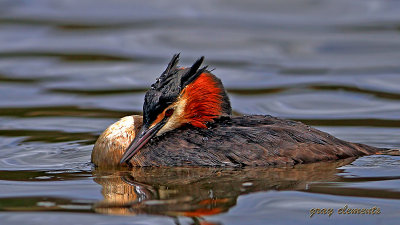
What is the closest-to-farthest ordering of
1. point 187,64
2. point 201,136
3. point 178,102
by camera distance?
1. point 201,136
2. point 178,102
3. point 187,64

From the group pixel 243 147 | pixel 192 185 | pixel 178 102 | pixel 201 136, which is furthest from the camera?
pixel 178 102

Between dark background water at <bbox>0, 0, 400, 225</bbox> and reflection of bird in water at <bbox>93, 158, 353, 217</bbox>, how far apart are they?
2 cm

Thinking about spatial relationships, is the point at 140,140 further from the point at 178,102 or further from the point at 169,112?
the point at 178,102

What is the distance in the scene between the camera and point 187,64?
14.7 m

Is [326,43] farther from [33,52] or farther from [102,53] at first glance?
[33,52]

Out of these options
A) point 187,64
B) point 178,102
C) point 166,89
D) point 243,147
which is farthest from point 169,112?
point 187,64

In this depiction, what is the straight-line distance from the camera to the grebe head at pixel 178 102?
28.0 ft

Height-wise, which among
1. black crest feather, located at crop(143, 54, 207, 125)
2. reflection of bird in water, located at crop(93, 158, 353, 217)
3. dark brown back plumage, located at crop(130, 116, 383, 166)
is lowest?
reflection of bird in water, located at crop(93, 158, 353, 217)

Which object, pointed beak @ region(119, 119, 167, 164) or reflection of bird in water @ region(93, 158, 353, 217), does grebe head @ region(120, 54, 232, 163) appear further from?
reflection of bird in water @ region(93, 158, 353, 217)

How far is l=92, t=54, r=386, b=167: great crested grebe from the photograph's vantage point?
27.3ft

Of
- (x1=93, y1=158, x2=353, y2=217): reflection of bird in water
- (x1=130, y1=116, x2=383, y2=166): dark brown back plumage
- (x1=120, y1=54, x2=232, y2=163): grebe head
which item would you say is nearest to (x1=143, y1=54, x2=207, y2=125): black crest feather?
(x1=120, y1=54, x2=232, y2=163): grebe head

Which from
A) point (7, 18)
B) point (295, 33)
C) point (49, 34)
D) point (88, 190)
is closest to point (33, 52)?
point (49, 34)

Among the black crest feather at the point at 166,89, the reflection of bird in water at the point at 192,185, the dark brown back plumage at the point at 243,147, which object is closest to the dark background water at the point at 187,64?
the reflection of bird in water at the point at 192,185

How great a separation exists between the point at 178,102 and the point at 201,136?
1.46 ft
